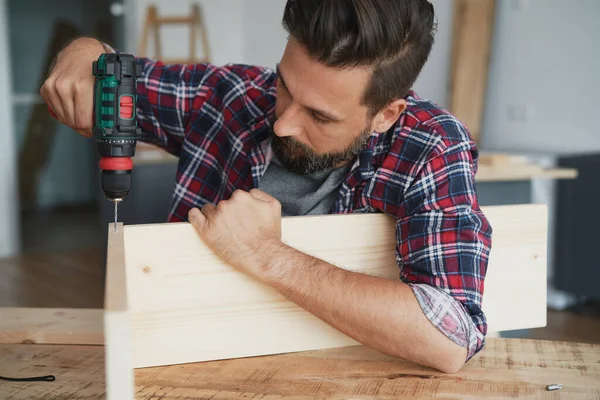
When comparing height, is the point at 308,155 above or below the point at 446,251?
above

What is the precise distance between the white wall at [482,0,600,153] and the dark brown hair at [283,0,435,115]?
10.5ft

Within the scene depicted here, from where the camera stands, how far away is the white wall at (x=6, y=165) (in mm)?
4852

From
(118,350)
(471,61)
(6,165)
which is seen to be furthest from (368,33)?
(6,165)

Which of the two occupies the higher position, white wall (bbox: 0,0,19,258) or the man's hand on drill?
the man's hand on drill

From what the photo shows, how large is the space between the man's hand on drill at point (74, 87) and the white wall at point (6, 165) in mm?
3748

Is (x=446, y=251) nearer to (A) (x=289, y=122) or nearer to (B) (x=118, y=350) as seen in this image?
(A) (x=289, y=122)

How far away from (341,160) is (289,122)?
181 mm

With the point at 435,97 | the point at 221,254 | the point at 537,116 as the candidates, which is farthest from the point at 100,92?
the point at 435,97

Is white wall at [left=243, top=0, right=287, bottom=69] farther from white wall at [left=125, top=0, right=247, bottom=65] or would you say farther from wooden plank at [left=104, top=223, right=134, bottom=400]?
wooden plank at [left=104, top=223, right=134, bottom=400]

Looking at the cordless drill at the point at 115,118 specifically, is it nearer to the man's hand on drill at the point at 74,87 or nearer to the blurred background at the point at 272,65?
the man's hand on drill at the point at 74,87

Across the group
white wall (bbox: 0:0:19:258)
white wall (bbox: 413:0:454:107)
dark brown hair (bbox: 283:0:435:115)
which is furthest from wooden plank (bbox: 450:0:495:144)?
dark brown hair (bbox: 283:0:435:115)

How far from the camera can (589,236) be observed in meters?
3.74

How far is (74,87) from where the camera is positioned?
1.43 m

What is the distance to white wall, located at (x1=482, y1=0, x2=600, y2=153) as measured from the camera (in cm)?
414
